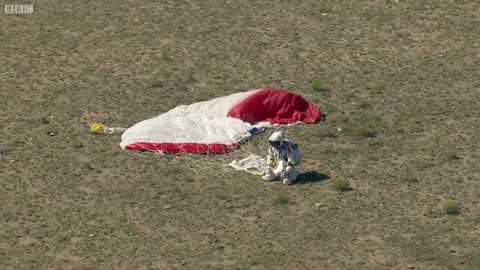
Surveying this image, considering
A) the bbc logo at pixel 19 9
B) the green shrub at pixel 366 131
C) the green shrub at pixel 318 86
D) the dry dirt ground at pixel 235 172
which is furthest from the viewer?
the bbc logo at pixel 19 9

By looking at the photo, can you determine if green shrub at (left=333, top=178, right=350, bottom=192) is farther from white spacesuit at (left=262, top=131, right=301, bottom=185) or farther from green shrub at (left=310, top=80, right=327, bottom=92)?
green shrub at (left=310, top=80, right=327, bottom=92)

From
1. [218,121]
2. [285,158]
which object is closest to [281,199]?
[285,158]

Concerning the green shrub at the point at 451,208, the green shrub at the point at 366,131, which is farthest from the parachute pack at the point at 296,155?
the green shrub at the point at 451,208

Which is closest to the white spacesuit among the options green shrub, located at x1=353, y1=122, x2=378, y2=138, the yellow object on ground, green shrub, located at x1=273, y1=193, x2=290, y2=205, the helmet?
the helmet

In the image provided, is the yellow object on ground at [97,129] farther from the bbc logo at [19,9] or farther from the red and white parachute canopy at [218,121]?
the bbc logo at [19,9]

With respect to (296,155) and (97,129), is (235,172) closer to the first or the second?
(296,155)

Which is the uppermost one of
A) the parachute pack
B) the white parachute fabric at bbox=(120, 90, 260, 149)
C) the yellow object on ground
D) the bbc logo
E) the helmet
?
the helmet
